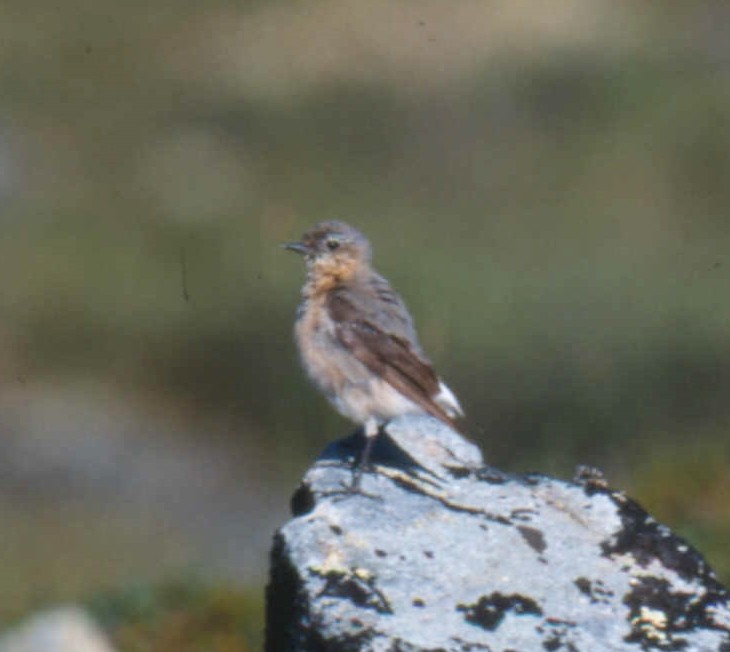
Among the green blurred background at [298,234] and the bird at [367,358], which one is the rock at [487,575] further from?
the green blurred background at [298,234]

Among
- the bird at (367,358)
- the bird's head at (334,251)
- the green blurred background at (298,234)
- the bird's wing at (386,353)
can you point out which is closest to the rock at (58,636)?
the green blurred background at (298,234)

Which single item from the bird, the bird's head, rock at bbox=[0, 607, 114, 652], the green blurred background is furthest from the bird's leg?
the green blurred background

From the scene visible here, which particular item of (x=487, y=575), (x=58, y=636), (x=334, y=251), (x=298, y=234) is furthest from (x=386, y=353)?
(x=298, y=234)

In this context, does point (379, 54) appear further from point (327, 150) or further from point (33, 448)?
point (33, 448)

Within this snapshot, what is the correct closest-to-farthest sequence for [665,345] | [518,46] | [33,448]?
1. [665,345]
2. [33,448]
3. [518,46]

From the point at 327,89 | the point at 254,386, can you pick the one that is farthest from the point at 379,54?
the point at 254,386

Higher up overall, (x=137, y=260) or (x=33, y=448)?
(x=137, y=260)

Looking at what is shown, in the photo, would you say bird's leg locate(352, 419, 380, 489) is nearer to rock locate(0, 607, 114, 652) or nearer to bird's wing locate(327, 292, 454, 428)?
bird's wing locate(327, 292, 454, 428)
